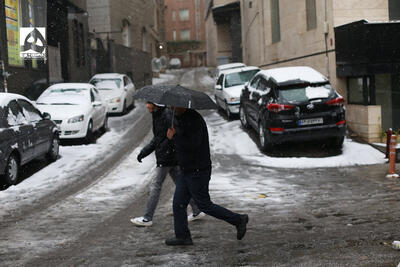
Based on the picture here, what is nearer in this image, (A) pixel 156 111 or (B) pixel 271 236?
(B) pixel 271 236

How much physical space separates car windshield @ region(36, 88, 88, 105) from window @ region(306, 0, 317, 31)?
8.55m

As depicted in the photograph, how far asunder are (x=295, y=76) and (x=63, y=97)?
716cm

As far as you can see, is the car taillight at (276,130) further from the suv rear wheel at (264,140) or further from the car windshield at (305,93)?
the car windshield at (305,93)

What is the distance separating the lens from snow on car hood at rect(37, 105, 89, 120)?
1439cm

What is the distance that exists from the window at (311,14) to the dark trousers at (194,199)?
14.6m

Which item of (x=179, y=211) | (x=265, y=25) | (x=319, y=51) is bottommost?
(x=179, y=211)

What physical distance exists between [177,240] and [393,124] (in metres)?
10.9

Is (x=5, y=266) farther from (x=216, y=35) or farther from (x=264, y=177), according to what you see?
(x=216, y=35)

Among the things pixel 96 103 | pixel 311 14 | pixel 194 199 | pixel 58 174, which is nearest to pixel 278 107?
pixel 58 174

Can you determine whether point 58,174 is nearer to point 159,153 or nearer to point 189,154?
point 159,153

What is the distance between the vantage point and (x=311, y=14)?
19516 millimetres

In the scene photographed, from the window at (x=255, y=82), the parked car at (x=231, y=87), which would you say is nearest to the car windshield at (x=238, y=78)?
the parked car at (x=231, y=87)

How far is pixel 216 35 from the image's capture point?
49594 mm

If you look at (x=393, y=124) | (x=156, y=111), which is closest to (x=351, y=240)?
(x=156, y=111)
